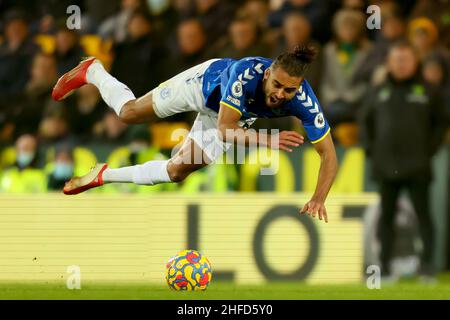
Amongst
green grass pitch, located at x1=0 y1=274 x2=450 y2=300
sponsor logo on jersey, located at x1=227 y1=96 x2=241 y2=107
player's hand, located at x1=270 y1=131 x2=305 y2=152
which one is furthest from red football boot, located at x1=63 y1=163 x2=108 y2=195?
player's hand, located at x1=270 y1=131 x2=305 y2=152

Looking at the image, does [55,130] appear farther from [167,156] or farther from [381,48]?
[381,48]

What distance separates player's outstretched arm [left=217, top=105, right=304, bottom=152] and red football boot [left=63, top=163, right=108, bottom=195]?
179 centimetres

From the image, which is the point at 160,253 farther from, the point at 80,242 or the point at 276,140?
the point at 276,140

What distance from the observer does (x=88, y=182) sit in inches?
481

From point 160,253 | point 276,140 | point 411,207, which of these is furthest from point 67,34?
point 276,140

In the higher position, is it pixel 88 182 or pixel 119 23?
pixel 119 23

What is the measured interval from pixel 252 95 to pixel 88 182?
6.53ft

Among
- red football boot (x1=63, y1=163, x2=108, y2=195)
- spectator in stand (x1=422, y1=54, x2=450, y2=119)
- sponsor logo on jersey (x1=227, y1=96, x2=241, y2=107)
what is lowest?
red football boot (x1=63, y1=163, x2=108, y2=195)

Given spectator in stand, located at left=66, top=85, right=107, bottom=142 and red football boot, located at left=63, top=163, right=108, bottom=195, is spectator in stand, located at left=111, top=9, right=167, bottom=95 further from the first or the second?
red football boot, located at left=63, top=163, right=108, bottom=195

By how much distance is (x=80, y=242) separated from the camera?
1376 cm

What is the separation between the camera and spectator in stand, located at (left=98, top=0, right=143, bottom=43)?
16533 mm

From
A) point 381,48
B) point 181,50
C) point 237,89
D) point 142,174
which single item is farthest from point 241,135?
point 181,50

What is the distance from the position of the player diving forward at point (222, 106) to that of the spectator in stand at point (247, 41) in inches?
121

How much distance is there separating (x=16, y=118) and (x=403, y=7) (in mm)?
4968
